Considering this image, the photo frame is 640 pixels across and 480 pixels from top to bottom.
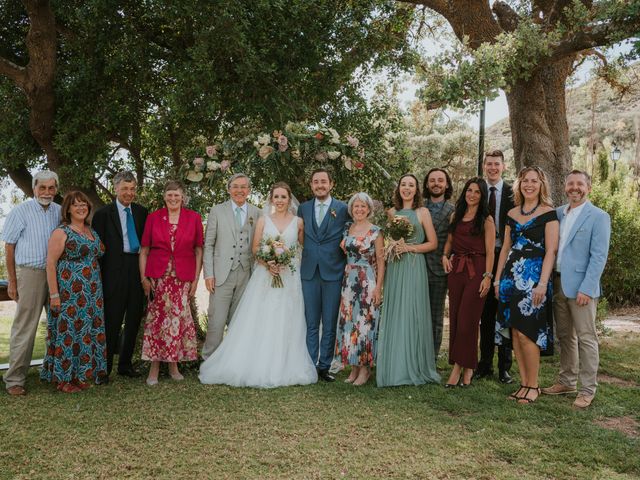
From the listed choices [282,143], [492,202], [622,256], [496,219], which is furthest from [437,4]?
[622,256]

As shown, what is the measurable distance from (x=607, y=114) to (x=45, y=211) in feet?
172

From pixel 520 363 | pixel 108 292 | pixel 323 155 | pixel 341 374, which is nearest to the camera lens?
pixel 520 363

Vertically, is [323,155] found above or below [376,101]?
below

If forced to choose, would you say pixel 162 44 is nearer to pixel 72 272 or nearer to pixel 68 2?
pixel 68 2

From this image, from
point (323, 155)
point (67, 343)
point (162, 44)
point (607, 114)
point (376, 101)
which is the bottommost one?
point (67, 343)

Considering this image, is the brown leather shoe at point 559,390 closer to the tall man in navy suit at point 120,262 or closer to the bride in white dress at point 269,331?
the bride in white dress at point 269,331

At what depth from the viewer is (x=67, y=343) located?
548 cm

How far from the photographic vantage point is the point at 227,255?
241 inches

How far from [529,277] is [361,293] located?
1.72 m

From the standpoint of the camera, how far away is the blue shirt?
5.49 metres

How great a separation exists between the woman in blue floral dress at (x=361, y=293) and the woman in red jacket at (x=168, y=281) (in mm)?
1691

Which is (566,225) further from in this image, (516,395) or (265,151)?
(265,151)

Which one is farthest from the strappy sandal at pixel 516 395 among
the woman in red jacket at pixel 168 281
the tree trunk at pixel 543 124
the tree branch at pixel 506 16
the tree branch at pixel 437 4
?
the tree branch at pixel 506 16

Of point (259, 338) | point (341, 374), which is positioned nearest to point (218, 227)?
point (259, 338)
